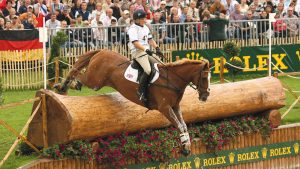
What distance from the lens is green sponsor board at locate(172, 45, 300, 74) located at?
100ft

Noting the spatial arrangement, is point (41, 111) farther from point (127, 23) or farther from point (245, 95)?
point (127, 23)

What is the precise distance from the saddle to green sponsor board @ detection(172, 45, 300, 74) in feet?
35.5

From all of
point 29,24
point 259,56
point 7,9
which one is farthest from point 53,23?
point 259,56

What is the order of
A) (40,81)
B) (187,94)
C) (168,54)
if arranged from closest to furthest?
(187,94)
(40,81)
(168,54)

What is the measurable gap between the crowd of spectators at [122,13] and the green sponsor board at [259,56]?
712 mm

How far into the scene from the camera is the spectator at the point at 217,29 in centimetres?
3073

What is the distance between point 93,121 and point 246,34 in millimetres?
14283

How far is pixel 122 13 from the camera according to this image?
3088 centimetres

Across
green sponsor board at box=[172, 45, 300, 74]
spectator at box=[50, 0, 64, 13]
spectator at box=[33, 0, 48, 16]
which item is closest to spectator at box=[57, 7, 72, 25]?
spectator at box=[50, 0, 64, 13]

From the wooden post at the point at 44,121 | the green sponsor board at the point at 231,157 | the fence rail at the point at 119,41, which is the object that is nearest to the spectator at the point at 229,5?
the fence rail at the point at 119,41

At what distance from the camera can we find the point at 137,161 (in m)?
19.4

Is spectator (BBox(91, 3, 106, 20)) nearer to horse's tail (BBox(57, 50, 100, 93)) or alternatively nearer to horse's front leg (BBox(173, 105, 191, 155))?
horse's tail (BBox(57, 50, 100, 93))

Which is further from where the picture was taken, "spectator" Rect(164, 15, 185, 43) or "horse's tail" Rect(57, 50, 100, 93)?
"spectator" Rect(164, 15, 185, 43)

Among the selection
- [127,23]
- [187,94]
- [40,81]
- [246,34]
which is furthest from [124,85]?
[246,34]
